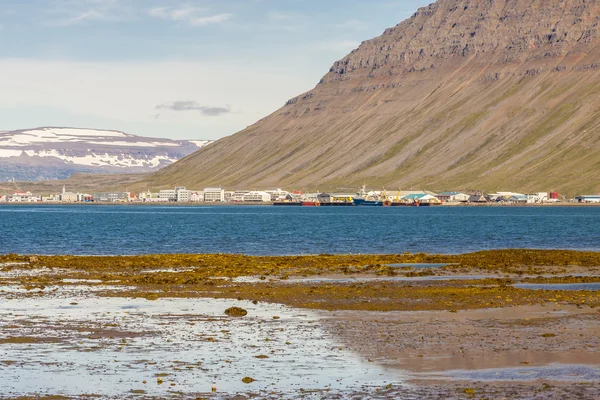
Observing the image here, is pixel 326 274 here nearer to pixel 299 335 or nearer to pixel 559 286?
pixel 559 286

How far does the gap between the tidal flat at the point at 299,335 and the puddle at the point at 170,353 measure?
0.06 meters

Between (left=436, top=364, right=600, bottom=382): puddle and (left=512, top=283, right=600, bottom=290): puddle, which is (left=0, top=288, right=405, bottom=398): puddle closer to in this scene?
(left=436, top=364, right=600, bottom=382): puddle

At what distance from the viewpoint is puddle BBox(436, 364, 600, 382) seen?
27.8m

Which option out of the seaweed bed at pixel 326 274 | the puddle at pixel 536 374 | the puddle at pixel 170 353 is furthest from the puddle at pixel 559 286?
the puddle at pixel 536 374

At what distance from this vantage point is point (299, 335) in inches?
1410

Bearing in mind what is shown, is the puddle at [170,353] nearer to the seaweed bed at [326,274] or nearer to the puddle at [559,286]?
the seaweed bed at [326,274]

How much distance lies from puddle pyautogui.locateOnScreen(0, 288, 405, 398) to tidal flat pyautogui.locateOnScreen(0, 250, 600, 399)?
0.20 ft

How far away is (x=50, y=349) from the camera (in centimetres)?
3234

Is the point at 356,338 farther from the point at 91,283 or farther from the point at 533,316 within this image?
the point at 91,283

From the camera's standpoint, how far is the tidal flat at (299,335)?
27.1m

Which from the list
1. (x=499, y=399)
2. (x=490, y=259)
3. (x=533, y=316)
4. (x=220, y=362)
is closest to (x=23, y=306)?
(x=220, y=362)

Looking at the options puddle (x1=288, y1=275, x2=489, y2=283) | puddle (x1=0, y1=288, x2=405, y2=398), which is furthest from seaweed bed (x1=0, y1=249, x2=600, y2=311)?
puddle (x1=0, y1=288, x2=405, y2=398)

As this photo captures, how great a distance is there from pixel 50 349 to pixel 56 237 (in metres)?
94.3

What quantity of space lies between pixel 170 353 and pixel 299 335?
5.79 meters
